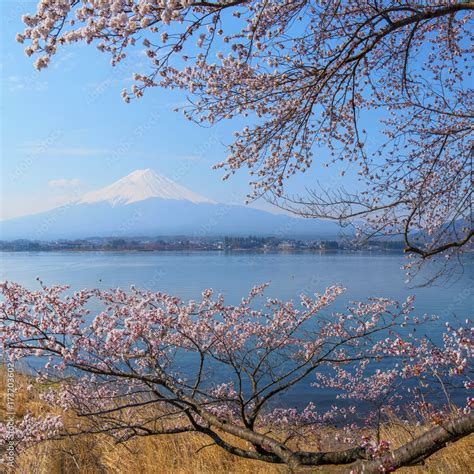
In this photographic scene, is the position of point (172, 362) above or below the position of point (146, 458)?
above

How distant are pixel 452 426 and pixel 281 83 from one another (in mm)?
2891

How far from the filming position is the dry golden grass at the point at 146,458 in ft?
14.2

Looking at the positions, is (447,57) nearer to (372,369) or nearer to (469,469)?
(469,469)

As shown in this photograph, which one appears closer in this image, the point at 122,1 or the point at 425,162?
the point at 122,1

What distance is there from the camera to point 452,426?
2418 mm

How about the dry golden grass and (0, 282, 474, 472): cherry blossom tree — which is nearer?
(0, 282, 474, 472): cherry blossom tree

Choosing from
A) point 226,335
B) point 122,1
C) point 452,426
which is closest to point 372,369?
point 226,335

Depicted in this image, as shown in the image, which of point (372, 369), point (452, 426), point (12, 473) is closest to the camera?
point (452, 426)

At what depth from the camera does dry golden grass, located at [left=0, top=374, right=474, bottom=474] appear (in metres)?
4.34

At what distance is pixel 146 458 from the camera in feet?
15.9

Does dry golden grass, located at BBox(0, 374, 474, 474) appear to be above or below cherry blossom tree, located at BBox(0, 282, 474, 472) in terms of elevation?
below

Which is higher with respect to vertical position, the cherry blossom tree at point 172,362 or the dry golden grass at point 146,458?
the cherry blossom tree at point 172,362

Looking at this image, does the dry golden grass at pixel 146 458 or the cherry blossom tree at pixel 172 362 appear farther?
the dry golden grass at pixel 146 458

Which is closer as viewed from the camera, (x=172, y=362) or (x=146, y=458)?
(x=146, y=458)
